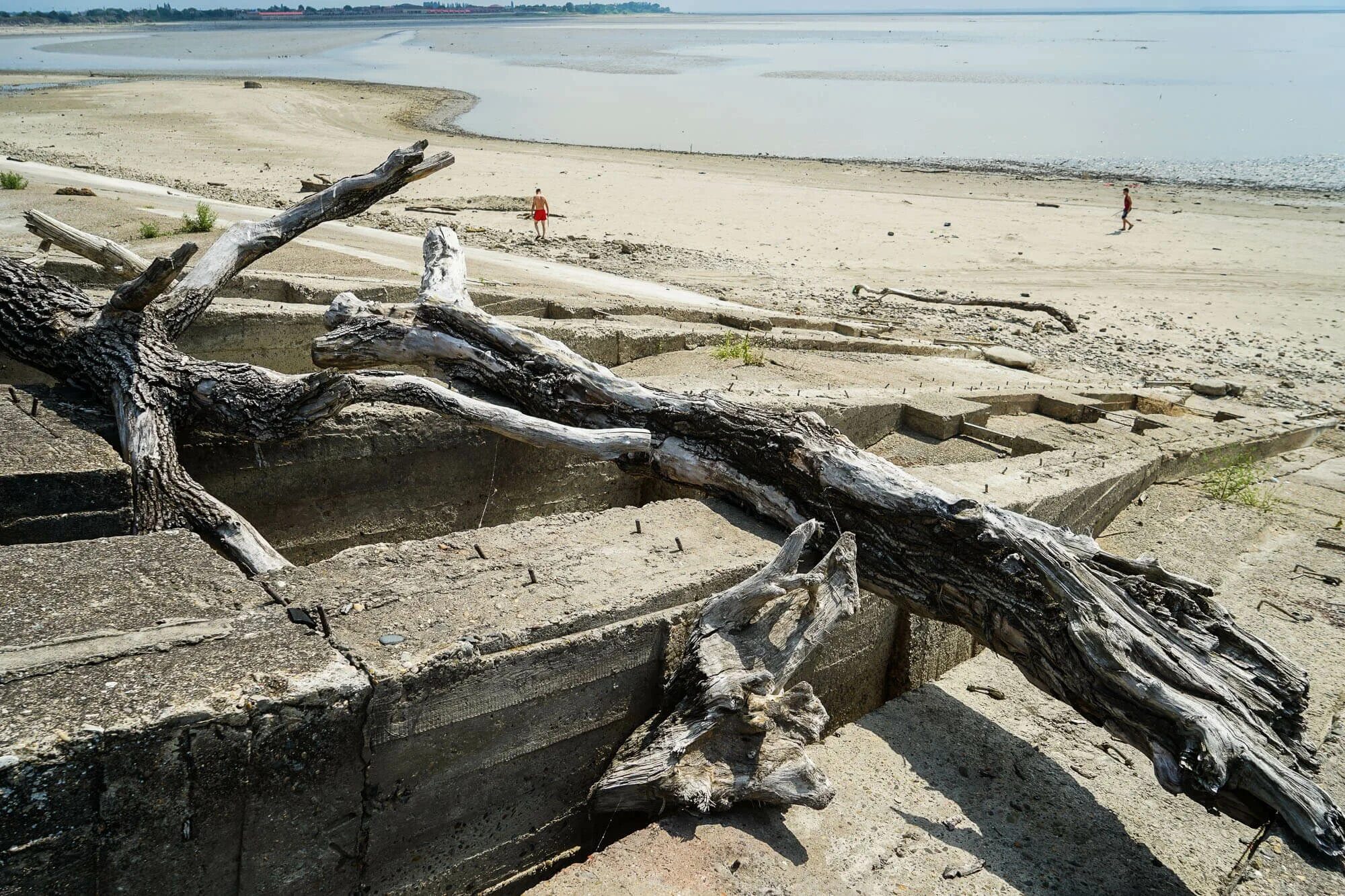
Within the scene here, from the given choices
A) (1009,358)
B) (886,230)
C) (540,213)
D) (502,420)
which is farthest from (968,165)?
(502,420)

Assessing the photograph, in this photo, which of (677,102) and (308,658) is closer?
(308,658)

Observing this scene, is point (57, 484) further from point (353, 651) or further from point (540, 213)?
point (540, 213)

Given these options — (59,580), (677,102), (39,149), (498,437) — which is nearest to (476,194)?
(39,149)

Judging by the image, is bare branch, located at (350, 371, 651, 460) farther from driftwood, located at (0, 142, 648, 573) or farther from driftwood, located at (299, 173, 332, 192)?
driftwood, located at (299, 173, 332, 192)

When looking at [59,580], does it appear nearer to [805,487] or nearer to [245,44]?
[805,487]

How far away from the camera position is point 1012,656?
3959mm

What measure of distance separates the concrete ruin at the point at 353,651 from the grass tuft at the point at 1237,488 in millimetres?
1927

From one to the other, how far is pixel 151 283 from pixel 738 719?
3612 millimetres

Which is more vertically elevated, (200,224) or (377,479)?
(200,224)

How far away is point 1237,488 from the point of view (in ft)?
23.1

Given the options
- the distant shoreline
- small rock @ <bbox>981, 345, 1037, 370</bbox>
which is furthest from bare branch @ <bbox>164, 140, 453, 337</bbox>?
the distant shoreline

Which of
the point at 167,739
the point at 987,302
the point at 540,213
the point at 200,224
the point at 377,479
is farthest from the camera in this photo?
the point at 540,213

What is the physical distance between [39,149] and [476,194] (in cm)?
1008

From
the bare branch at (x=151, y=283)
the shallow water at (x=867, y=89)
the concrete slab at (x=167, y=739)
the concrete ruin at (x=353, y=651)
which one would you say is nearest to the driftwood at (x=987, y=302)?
the concrete ruin at (x=353, y=651)
